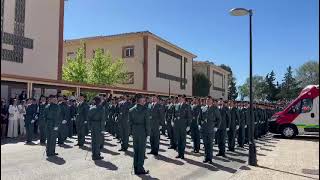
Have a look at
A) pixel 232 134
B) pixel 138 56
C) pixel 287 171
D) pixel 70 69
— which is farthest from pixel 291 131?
pixel 70 69

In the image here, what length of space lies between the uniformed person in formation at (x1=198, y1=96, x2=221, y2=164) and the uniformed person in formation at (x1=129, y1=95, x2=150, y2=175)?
271 cm

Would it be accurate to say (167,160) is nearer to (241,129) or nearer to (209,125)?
(209,125)

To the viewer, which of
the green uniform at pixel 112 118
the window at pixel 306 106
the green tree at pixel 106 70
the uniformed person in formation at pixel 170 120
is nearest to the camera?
the uniformed person in formation at pixel 170 120

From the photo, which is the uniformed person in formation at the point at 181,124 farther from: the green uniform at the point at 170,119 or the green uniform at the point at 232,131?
the green uniform at the point at 232,131

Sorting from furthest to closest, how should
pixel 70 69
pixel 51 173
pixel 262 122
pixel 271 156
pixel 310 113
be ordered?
pixel 70 69, pixel 262 122, pixel 310 113, pixel 271 156, pixel 51 173

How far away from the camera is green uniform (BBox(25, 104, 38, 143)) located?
57.0 ft

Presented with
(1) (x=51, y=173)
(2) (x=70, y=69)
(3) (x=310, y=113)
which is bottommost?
(1) (x=51, y=173)

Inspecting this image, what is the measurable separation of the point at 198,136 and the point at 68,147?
5069 millimetres

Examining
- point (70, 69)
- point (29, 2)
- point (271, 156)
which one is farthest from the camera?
point (70, 69)

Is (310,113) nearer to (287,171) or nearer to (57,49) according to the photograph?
(287,171)

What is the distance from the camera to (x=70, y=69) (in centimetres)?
4312

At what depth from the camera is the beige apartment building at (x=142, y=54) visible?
141ft

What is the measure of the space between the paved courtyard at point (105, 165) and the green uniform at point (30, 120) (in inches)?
81.3

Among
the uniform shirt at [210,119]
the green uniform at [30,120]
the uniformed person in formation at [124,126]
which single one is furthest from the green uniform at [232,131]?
the green uniform at [30,120]
